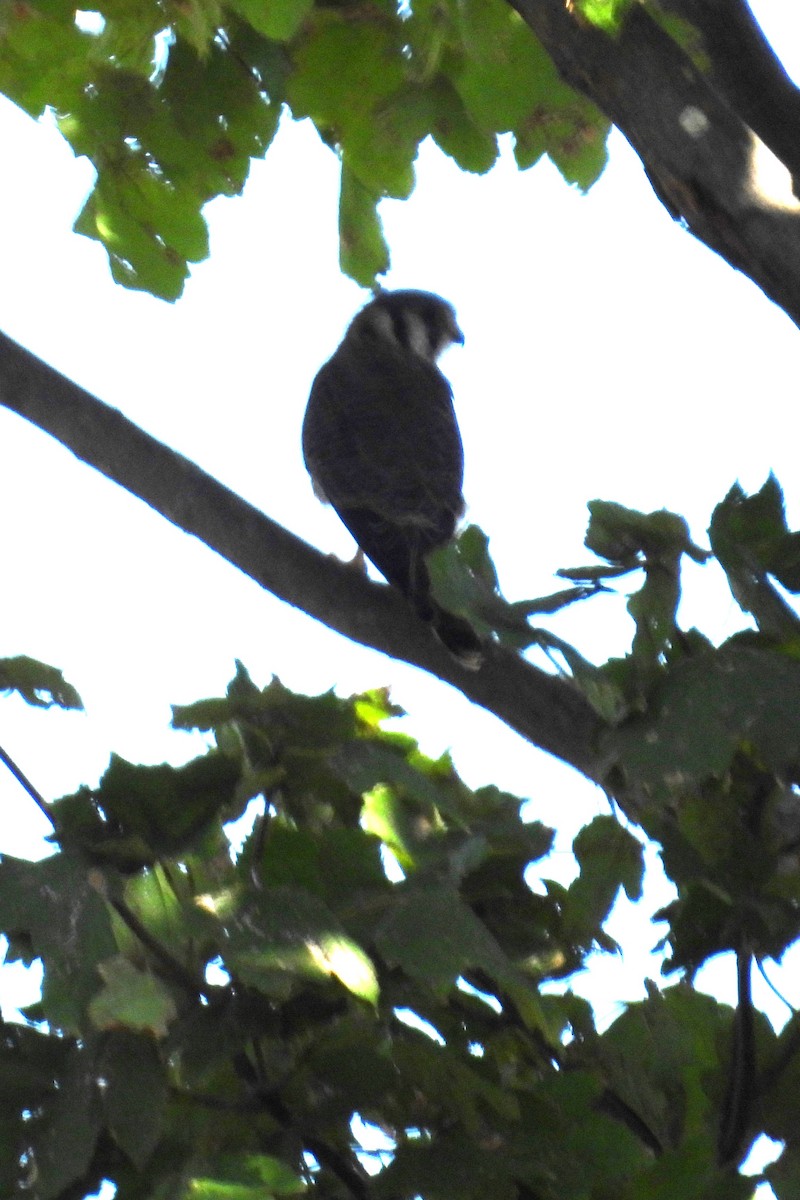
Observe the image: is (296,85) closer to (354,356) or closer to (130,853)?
(130,853)

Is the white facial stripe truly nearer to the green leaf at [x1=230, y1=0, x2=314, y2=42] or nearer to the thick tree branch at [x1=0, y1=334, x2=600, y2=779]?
the thick tree branch at [x1=0, y1=334, x2=600, y2=779]

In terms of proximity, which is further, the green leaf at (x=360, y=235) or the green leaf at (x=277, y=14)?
the green leaf at (x=360, y=235)

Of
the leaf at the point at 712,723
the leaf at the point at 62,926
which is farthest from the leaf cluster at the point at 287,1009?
the leaf at the point at 712,723

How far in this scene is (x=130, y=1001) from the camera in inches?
57.4

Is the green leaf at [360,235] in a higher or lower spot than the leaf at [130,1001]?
higher

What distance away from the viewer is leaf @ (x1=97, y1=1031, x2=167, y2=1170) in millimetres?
1524

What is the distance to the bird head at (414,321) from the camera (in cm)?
751

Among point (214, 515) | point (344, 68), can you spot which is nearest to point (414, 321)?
point (344, 68)

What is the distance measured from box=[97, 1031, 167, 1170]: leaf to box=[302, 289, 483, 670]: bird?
2.91 m

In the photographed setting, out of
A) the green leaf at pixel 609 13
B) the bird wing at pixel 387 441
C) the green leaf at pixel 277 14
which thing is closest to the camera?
the green leaf at pixel 609 13

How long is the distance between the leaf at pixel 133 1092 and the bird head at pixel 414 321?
6065 millimetres

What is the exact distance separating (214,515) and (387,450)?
2.79 metres

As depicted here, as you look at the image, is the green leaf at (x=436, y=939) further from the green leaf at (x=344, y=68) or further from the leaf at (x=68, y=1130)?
the green leaf at (x=344, y=68)

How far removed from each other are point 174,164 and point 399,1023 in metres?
2.51
